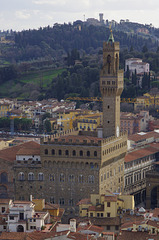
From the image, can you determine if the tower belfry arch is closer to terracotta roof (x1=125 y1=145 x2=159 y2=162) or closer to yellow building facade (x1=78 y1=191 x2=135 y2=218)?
terracotta roof (x1=125 y1=145 x2=159 y2=162)

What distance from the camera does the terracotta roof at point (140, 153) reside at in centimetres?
8249

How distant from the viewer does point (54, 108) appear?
145m

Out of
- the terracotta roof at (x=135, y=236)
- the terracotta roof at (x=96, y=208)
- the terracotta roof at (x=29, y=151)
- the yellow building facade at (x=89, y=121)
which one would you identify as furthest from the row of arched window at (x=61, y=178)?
the yellow building facade at (x=89, y=121)

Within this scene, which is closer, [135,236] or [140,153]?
[135,236]

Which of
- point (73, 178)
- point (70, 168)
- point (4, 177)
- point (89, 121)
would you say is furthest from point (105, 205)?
point (89, 121)

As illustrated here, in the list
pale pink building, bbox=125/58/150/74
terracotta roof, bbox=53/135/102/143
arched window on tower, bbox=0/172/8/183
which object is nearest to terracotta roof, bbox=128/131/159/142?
terracotta roof, bbox=53/135/102/143

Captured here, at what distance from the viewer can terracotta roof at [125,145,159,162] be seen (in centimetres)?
8249

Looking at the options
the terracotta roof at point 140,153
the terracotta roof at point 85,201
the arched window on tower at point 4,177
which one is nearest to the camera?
the terracotta roof at point 85,201

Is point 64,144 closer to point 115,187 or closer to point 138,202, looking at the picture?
point 115,187

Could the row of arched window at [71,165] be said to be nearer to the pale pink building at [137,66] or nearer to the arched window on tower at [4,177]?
the arched window on tower at [4,177]

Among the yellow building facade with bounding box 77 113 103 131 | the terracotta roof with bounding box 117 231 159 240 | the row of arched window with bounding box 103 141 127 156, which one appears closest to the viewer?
the terracotta roof with bounding box 117 231 159 240

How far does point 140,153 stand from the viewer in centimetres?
8556

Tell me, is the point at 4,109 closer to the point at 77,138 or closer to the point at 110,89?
the point at 110,89

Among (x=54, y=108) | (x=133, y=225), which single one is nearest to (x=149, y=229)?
(x=133, y=225)
